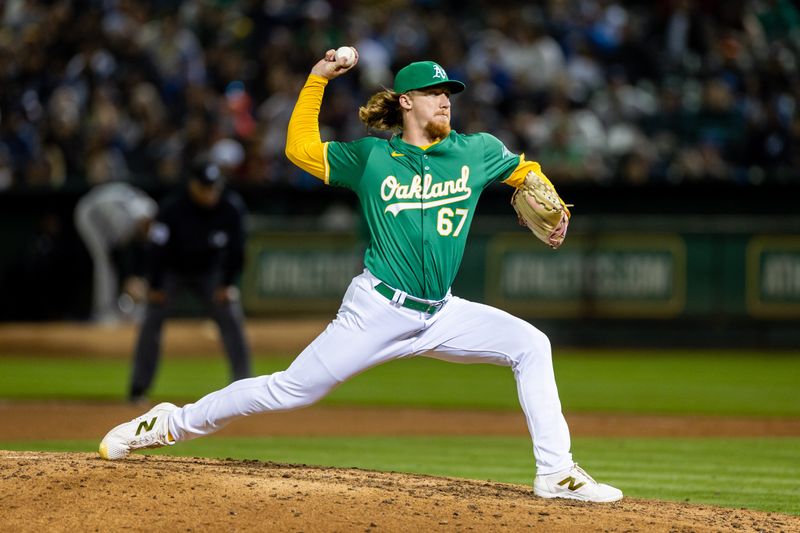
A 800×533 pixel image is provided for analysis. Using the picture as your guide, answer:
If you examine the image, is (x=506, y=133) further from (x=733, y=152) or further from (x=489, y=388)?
(x=489, y=388)

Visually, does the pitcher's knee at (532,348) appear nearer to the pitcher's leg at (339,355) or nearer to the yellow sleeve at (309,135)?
the pitcher's leg at (339,355)

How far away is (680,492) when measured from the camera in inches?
282

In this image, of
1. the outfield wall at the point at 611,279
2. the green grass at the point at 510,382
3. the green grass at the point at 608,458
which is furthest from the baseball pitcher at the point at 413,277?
the outfield wall at the point at 611,279

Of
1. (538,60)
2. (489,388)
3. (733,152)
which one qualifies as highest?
(538,60)

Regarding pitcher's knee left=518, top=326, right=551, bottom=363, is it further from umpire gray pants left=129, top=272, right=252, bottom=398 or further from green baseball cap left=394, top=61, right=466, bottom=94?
umpire gray pants left=129, top=272, right=252, bottom=398

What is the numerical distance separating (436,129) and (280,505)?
185 centimetres

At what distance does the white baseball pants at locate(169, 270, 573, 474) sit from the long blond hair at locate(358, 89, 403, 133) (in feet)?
2.41

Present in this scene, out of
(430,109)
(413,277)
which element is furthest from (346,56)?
(413,277)

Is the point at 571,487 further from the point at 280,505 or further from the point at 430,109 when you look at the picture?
the point at 430,109

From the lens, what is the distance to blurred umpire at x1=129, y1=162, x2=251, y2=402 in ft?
36.9

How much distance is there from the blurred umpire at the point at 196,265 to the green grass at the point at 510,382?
98 cm

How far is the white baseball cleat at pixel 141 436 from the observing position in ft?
19.9

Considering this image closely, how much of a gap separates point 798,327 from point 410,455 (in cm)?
926

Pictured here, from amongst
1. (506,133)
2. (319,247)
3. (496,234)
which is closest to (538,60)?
(506,133)
